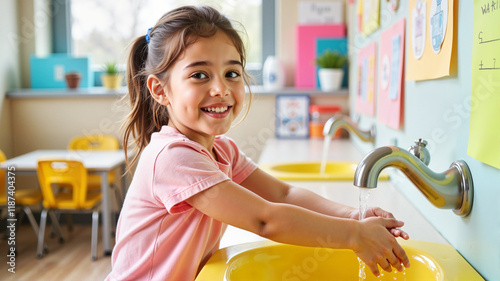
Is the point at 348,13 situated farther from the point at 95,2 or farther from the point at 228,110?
the point at 228,110

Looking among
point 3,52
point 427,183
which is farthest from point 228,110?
point 3,52

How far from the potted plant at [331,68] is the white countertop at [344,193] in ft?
1.82

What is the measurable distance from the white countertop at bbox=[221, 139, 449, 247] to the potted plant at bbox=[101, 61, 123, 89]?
138 cm

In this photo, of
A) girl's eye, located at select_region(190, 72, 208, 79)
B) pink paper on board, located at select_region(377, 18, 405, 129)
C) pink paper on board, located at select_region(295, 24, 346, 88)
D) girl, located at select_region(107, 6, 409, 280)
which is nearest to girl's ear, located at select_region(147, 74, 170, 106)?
girl, located at select_region(107, 6, 409, 280)

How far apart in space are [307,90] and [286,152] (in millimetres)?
910

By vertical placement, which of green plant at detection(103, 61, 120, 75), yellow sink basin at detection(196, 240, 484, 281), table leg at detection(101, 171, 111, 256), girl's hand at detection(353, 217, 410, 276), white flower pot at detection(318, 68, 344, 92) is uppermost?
green plant at detection(103, 61, 120, 75)

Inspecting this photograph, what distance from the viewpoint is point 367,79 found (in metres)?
2.06

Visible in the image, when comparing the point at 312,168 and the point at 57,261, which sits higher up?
the point at 312,168

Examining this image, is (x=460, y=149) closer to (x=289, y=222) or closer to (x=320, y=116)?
(x=289, y=222)

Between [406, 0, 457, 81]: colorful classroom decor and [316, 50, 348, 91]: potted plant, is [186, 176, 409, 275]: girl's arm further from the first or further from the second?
[316, 50, 348, 91]: potted plant

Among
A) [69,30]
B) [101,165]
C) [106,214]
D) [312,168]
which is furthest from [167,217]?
[69,30]

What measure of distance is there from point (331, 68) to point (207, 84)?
88.7 inches

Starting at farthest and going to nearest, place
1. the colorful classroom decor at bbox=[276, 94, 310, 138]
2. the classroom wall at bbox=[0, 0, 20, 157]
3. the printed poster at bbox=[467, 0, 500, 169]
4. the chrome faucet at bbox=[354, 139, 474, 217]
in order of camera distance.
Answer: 1. the classroom wall at bbox=[0, 0, 20, 157]
2. the colorful classroom decor at bbox=[276, 94, 310, 138]
3. the chrome faucet at bbox=[354, 139, 474, 217]
4. the printed poster at bbox=[467, 0, 500, 169]

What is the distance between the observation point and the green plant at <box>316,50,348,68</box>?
3016 mm
